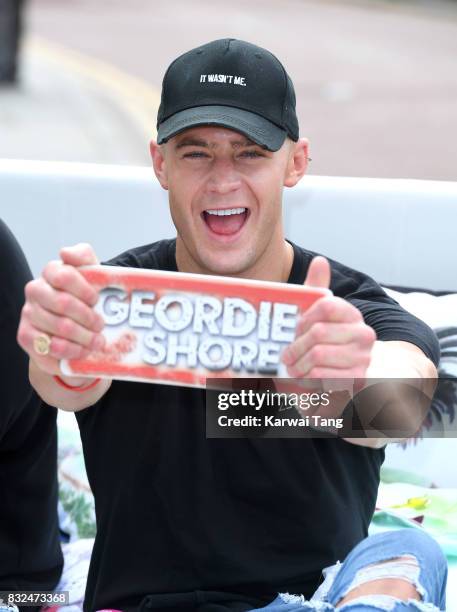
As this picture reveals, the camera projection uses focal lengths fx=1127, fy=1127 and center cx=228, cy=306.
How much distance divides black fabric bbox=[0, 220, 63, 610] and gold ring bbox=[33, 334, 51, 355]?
1.71ft

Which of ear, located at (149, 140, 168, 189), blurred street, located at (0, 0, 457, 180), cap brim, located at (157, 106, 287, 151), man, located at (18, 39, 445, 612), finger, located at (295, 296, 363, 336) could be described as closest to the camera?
finger, located at (295, 296, 363, 336)

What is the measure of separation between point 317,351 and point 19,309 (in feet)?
2.62

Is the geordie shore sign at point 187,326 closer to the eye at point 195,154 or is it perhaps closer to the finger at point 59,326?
the finger at point 59,326

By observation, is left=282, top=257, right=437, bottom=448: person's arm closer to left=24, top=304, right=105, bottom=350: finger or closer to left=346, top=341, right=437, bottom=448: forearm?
left=346, top=341, right=437, bottom=448: forearm

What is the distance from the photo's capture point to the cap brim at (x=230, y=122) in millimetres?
1998

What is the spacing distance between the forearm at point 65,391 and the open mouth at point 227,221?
0.36m

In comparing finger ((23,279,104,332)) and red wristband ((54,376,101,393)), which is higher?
finger ((23,279,104,332))

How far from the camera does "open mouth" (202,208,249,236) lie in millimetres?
2064

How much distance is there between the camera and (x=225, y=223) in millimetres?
2078

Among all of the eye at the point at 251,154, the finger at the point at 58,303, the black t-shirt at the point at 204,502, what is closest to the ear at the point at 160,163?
the eye at the point at 251,154

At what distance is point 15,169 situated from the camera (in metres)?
3.40

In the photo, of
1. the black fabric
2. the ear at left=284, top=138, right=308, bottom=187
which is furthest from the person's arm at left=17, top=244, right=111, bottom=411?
the ear at left=284, top=138, right=308, bottom=187

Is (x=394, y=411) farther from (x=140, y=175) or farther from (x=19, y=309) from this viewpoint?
(x=140, y=175)

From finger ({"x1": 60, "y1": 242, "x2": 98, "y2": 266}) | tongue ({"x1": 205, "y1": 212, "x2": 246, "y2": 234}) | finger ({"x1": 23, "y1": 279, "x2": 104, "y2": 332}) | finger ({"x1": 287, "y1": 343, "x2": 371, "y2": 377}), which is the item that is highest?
tongue ({"x1": 205, "y1": 212, "x2": 246, "y2": 234})
